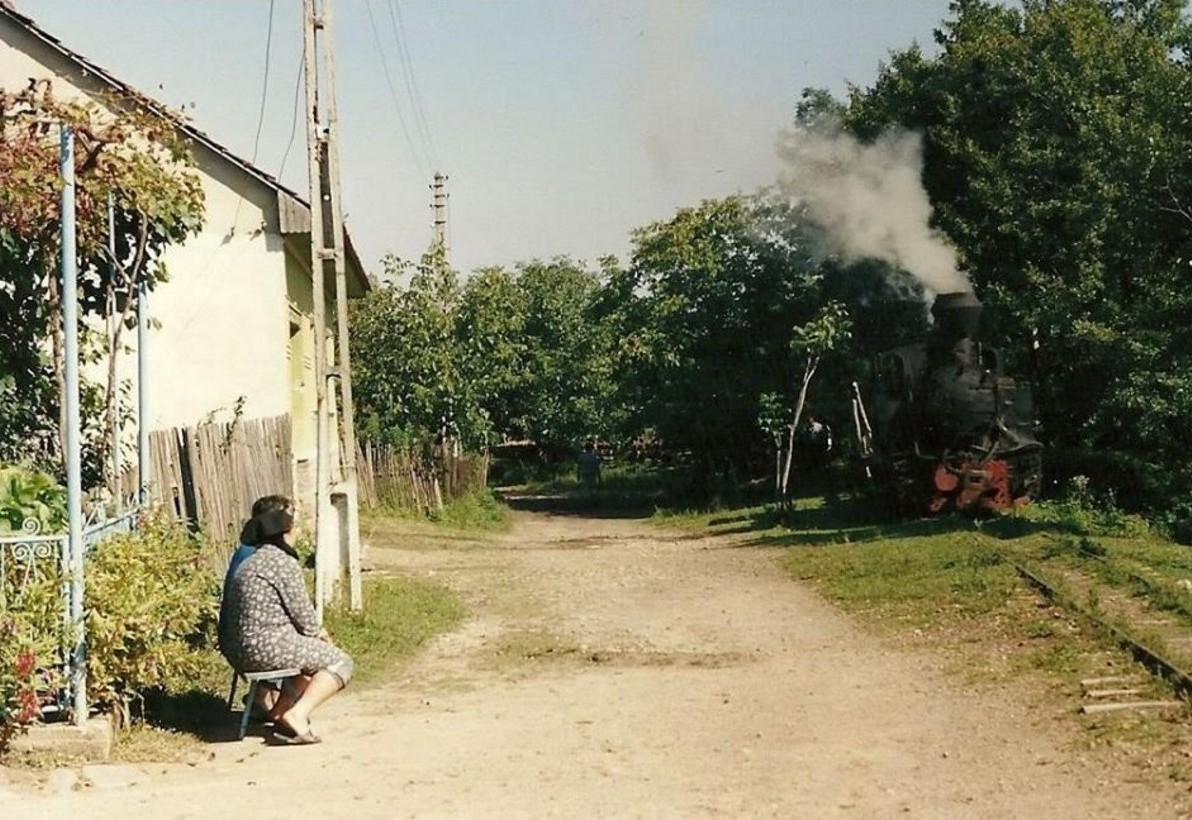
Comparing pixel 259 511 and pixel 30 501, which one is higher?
pixel 30 501

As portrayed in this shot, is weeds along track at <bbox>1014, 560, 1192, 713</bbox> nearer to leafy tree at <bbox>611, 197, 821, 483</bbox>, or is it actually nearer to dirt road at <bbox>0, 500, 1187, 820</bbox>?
dirt road at <bbox>0, 500, 1187, 820</bbox>

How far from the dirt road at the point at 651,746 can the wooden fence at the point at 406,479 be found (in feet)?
49.8

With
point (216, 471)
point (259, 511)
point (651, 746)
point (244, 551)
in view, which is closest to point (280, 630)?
point (244, 551)

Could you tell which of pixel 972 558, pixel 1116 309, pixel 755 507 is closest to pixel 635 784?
pixel 972 558

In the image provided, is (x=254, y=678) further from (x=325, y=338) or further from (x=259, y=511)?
(x=325, y=338)

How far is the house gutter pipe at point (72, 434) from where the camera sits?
7.85m

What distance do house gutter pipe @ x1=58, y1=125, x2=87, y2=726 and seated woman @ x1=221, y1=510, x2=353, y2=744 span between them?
0.97 metres

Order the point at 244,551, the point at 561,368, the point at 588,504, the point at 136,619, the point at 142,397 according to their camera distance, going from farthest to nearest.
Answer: the point at 561,368 < the point at 588,504 < the point at 142,397 < the point at 244,551 < the point at 136,619

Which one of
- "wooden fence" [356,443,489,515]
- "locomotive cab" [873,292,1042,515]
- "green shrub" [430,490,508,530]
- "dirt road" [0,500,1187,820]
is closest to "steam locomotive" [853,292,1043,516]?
"locomotive cab" [873,292,1042,515]

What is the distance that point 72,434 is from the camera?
7984mm

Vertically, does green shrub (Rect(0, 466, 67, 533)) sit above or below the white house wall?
below

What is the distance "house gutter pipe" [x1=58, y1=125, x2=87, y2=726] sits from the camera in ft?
25.7

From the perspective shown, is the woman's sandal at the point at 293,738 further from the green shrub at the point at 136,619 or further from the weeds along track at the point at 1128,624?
the weeds along track at the point at 1128,624

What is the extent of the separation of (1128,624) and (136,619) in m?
7.38
